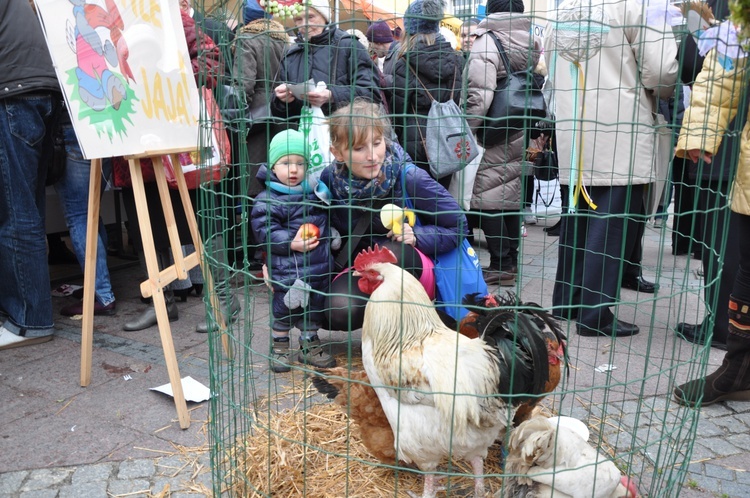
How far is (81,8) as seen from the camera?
285cm

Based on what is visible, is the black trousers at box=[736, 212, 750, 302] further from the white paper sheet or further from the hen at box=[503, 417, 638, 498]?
the white paper sheet

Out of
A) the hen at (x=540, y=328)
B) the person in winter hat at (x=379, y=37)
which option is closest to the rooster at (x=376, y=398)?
the hen at (x=540, y=328)

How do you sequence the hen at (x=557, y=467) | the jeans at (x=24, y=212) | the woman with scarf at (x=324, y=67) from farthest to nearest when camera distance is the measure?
1. the woman with scarf at (x=324, y=67)
2. the jeans at (x=24, y=212)
3. the hen at (x=557, y=467)

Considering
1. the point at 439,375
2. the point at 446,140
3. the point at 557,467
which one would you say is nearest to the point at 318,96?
the point at 446,140

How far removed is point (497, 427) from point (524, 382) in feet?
0.66

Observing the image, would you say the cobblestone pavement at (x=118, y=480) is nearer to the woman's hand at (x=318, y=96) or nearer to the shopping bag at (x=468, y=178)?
the woman's hand at (x=318, y=96)

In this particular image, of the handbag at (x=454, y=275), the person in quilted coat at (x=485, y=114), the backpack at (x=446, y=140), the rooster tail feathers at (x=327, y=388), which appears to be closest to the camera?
the rooster tail feathers at (x=327, y=388)

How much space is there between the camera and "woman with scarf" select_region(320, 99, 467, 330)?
2990 millimetres

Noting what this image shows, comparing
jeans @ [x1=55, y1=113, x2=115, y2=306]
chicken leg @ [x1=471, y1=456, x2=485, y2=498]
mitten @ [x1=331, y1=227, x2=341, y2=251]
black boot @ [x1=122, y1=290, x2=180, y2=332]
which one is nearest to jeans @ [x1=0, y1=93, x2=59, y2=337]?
jeans @ [x1=55, y1=113, x2=115, y2=306]

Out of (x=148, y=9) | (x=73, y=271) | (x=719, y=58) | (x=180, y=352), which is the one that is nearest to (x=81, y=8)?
(x=148, y=9)

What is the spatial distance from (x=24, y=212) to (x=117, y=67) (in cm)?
133

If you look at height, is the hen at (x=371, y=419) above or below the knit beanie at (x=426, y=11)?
below

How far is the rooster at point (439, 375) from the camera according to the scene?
2184 mm

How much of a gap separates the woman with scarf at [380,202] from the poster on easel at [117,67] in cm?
90
